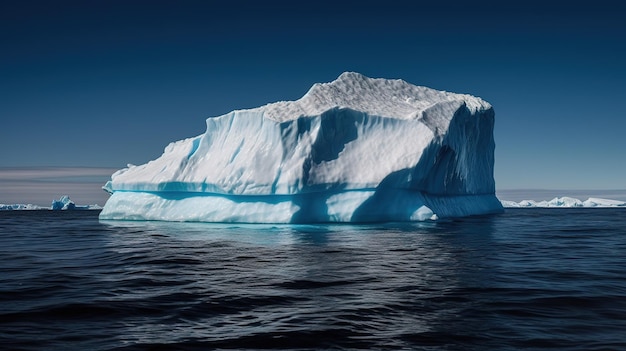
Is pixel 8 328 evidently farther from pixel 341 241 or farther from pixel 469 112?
pixel 469 112

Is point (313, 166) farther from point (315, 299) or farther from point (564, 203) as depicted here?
point (564, 203)

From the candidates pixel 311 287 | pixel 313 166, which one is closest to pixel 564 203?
pixel 313 166

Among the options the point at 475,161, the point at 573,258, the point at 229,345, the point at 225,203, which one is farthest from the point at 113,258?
the point at 475,161

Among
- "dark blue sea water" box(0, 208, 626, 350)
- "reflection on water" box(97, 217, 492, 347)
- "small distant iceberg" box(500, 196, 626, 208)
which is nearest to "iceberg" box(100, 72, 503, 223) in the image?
"reflection on water" box(97, 217, 492, 347)

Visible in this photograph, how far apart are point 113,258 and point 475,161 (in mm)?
21559

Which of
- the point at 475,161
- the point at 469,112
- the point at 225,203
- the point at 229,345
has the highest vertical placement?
the point at 469,112

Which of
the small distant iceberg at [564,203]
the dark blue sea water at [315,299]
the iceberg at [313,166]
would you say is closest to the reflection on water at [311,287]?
the dark blue sea water at [315,299]

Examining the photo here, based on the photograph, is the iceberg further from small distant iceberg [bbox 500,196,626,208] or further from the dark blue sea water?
small distant iceberg [bbox 500,196,626,208]

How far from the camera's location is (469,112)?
2444 cm

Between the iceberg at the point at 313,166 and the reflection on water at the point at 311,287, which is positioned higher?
the iceberg at the point at 313,166

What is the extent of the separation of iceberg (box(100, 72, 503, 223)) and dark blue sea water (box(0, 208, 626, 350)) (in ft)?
25.4

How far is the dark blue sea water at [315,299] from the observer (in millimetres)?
4258

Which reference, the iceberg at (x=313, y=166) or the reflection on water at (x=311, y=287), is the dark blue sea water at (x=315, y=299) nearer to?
the reflection on water at (x=311, y=287)

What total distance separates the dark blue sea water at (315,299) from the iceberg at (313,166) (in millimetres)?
7732
